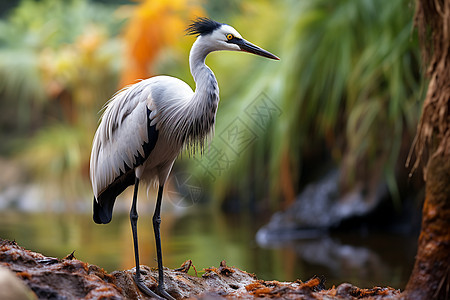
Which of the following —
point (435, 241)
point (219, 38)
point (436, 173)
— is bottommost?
point (435, 241)

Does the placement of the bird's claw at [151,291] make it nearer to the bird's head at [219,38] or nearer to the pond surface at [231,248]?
the pond surface at [231,248]

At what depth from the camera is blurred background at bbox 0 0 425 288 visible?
451 cm

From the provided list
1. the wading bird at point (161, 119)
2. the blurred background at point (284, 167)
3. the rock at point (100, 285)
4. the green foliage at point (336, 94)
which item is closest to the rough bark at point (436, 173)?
the rock at point (100, 285)

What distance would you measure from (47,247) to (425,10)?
11.9ft

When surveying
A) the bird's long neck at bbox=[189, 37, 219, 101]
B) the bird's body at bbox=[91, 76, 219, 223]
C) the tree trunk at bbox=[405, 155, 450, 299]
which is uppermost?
the bird's long neck at bbox=[189, 37, 219, 101]

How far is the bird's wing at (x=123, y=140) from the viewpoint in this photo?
224 centimetres

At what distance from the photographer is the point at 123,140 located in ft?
7.51

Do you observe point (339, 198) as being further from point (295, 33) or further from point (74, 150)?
point (74, 150)

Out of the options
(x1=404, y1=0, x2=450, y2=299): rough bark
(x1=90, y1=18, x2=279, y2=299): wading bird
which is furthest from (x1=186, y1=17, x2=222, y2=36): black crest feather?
(x1=404, y1=0, x2=450, y2=299): rough bark

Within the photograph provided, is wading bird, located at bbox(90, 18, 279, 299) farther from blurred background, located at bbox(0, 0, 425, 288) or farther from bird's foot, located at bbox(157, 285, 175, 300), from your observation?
blurred background, located at bbox(0, 0, 425, 288)

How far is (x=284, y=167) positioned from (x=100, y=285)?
13.3 feet

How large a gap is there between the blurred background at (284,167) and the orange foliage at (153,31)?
0.02 meters

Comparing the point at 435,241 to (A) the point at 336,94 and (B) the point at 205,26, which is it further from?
(A) the point at 336,94

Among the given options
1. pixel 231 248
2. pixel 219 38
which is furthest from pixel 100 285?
pixel 231 248
